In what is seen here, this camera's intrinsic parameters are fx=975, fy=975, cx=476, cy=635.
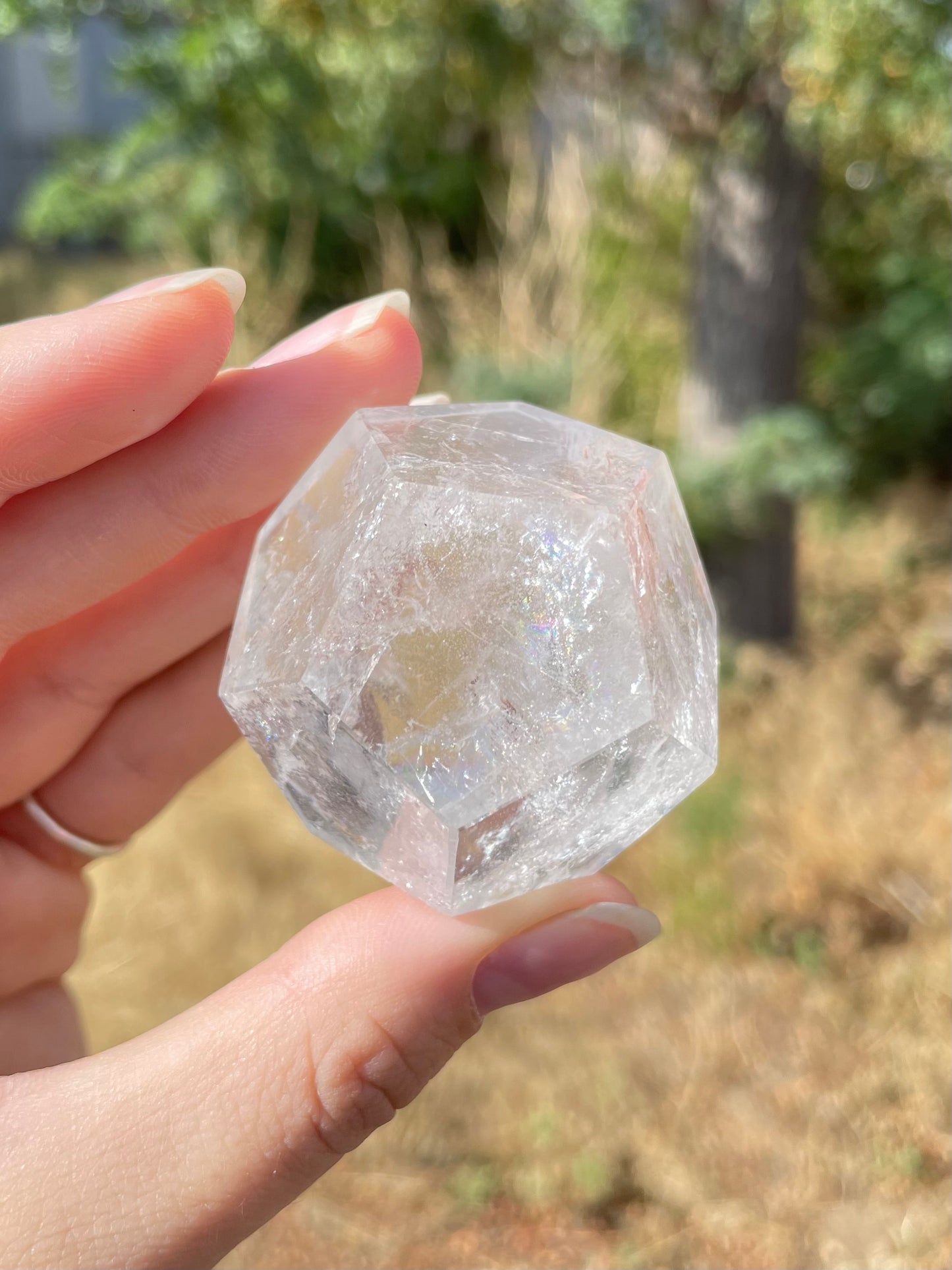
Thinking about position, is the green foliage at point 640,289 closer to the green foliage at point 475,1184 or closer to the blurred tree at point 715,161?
the blurred tree at point 715,161

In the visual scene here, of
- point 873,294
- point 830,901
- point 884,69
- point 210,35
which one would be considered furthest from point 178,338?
point 873,294

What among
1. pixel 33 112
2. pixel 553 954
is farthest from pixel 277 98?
pixel 33 112

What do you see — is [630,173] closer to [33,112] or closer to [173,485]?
[173,485]

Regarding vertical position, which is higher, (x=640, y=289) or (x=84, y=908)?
(x=84, y=908)

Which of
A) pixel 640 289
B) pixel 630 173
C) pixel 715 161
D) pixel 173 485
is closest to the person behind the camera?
pixel 173 485

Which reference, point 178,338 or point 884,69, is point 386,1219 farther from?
point 884,69

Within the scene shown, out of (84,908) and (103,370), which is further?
(84,908)

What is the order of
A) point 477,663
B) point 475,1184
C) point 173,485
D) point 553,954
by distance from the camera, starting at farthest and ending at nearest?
point 475,1184 < point 173,485 < point 553,954 < point 477,663
